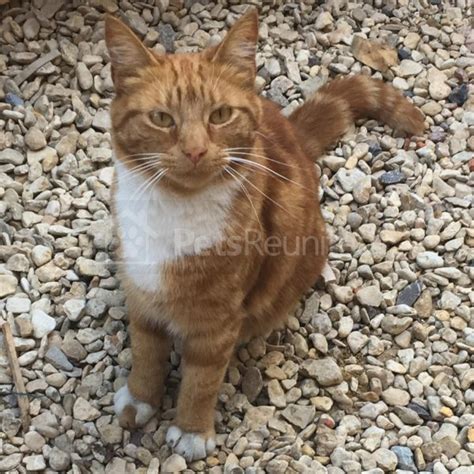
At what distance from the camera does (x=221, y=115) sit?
2.11 m

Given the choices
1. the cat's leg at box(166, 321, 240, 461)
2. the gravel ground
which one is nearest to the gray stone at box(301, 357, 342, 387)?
the gravel ground

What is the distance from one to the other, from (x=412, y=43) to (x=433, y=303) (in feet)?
4.48

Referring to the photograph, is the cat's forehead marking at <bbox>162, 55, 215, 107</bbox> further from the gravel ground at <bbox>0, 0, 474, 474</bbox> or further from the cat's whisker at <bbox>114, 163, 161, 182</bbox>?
the gravel ground at <bbox>0, 0, 474, 474</bbox>

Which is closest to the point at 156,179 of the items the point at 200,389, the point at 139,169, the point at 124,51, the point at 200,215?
the point at 139,169

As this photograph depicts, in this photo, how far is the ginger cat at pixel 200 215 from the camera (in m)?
2.07

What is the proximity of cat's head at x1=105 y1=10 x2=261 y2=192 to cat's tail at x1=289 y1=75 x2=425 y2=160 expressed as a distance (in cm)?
90

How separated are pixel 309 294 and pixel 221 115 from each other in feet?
3.32

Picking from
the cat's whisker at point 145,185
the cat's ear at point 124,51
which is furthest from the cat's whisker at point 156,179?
the cat's ear at point 124,51

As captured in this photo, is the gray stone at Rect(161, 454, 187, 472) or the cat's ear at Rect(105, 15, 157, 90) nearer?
the cat's ear at Rect(105, 15, 157, 90)

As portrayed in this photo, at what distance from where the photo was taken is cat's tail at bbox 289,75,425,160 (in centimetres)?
311

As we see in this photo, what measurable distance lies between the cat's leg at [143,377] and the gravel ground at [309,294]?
5 cm

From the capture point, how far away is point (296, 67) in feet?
11.6

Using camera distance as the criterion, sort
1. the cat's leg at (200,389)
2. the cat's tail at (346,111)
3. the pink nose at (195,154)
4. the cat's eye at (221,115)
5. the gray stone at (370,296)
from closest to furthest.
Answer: the pink nose at (195,154), the cat's eye at (221,115), the cat's leg at (200,389), the gray stone at (370,296), the cat's tail at (346,111)

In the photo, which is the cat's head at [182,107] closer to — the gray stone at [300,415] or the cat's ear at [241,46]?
the cat's ear at [241,46]
